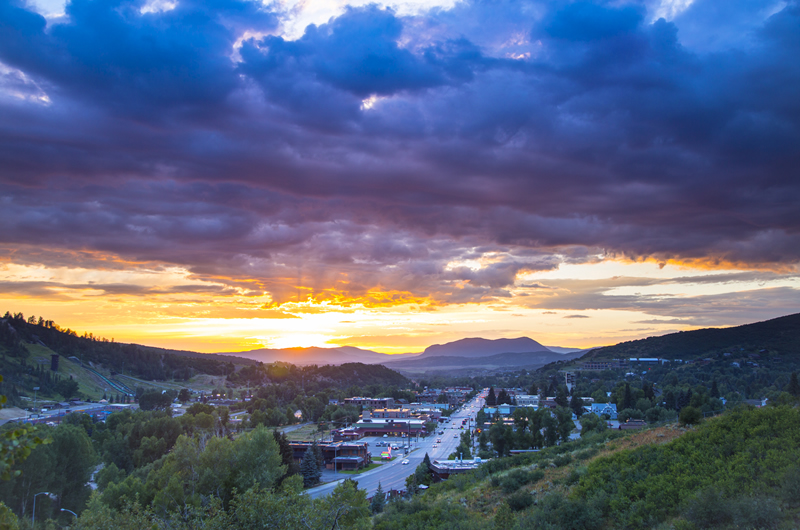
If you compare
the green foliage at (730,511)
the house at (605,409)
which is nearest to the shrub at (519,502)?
the green foliage at (730,511)

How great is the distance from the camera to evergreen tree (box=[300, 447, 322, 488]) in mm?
57156

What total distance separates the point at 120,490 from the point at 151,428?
34.0 meters

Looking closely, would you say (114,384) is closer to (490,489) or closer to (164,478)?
(164,478)

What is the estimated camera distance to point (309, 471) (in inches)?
2266

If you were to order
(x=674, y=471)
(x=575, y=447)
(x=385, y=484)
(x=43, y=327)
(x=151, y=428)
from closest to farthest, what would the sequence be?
(x=674, y=471), (x=575, y=447), (x=385, y=484), (x=151, y=428), (x=43, y=327)

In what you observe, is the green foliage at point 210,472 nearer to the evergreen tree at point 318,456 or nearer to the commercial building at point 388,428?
the evergreen tree at point 318,456

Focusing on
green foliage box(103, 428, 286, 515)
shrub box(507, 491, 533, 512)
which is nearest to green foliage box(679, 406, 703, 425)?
shrub box(507, 491, 533, 512)

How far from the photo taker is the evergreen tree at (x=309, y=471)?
5716cm

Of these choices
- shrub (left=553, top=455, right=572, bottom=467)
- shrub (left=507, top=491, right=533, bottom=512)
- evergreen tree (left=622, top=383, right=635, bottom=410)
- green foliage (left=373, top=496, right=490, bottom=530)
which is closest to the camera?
green foliage (left=373, top=496, right=490, bottom=530)

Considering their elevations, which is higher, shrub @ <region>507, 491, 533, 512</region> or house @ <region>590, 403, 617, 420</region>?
shrub @ <region>507, 491, 533, 512</region>

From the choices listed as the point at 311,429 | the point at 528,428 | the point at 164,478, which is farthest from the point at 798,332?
the point at 164,478

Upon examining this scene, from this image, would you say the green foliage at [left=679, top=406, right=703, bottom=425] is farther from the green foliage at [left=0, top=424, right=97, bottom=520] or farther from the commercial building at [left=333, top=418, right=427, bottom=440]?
the commercial building at [left=333, top=418, right=427, bottom=440]

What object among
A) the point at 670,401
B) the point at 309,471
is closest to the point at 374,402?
the point at 670,401

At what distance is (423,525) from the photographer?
67.4ft
